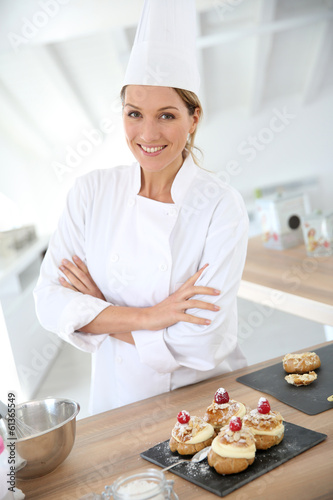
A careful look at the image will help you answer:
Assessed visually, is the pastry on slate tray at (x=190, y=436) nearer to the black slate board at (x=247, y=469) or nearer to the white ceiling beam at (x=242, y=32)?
the black slate board at (x=247, y=469)

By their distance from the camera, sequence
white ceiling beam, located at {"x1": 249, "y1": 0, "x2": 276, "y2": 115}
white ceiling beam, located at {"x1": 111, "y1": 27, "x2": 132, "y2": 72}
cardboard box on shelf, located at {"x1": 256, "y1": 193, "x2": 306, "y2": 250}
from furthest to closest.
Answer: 1. white ceiling beam, located at {"x1": 249, "y1": 0, "x2": 276, "y2": 115}
2. white ceiling beam, located at {"x1": 111, "y1": 27, "x2": 132, "y2": 72}
3. cardboard box on shelf, located at {"x1": 256, "y1": 193, "x2": 306, "y2": 250}

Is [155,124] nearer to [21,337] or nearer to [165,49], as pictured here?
[165,49]

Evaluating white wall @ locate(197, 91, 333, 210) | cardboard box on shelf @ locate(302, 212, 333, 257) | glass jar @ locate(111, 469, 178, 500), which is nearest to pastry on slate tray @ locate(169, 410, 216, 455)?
glass jar @ locate(111, 469, 178, 500)

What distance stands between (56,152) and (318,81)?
425 cm

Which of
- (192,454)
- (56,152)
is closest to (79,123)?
(56,152)

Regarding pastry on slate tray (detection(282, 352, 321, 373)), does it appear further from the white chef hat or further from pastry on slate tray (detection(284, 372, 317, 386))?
the white chef hat

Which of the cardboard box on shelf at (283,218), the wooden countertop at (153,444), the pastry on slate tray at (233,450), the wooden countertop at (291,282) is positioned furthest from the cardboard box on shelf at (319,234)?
the pastry on slate tray at (233,450)

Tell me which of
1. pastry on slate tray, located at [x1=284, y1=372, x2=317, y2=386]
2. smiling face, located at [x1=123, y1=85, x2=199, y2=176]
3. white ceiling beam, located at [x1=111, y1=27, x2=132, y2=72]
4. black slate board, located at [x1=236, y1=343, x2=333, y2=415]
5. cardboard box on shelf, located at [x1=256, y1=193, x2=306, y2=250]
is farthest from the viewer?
white ceiling beam, located at [x1=111, y1=27, x2=132, y2=72]

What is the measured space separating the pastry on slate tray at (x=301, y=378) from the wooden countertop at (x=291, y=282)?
0.71 m

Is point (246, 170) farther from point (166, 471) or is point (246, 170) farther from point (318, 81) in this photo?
point (166, 471)

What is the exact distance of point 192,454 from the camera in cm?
107

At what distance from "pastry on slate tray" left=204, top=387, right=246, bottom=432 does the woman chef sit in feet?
0.76

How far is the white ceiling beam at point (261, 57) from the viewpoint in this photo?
528 centimetres

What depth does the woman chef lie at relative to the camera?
1.41 m
